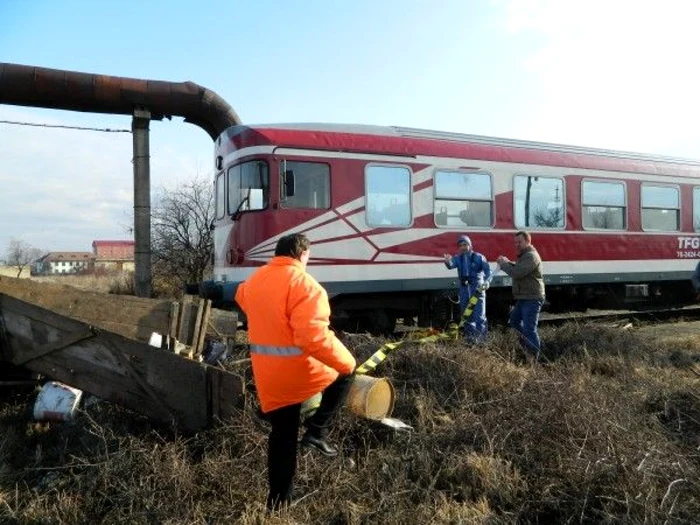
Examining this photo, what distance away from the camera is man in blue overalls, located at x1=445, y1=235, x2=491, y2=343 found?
8.09 meters

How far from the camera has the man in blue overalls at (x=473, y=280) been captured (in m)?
8.09

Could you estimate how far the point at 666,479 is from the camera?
10.6 feet

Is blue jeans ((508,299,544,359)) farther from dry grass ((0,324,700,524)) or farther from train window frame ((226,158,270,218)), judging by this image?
train window frame ((226,158,270,218))

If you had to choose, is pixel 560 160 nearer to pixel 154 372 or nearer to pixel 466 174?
pixel 466 174

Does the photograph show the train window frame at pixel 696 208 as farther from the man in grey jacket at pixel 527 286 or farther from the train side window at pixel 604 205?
the man in grey jacket at pixel 527 286

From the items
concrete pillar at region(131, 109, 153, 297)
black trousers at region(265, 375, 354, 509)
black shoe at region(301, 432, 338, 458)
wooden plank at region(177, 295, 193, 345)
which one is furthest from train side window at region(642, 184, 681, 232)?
concrete pillar at region(131, 109, 153, 297)

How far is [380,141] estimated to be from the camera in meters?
8.94

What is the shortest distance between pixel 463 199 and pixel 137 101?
7964 mm

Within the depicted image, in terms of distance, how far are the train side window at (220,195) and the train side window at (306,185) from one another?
1.30 metres

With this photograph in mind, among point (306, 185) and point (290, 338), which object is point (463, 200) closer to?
point (306, 185)

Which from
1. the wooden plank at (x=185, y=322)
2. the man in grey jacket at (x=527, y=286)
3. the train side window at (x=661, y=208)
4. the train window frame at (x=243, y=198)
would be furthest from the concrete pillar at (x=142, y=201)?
the train side window at (x=661, y=208)

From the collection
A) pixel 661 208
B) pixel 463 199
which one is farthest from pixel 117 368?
pixel 661 208

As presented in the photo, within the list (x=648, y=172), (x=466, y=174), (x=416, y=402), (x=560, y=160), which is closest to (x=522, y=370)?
(x=416, y=402)

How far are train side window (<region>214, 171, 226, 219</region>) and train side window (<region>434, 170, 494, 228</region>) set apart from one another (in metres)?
3.20
